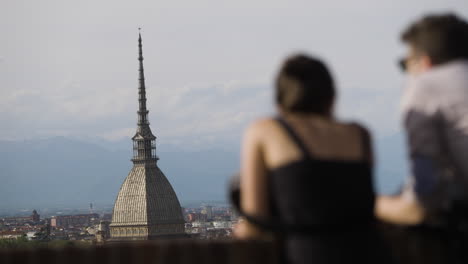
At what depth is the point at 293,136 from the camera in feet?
15.4

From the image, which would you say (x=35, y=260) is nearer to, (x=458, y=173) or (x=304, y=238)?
(x=304, y=238)

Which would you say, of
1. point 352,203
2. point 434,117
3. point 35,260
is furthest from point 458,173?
point 35,260

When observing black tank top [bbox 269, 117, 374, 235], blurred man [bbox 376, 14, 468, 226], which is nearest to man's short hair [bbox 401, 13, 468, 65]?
blurred man [bbox 376, 14, 468, 226]

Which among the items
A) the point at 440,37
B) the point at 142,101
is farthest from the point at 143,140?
the point at 440,37

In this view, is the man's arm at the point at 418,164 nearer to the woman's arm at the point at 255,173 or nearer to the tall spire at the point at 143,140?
the woman's arm at the point at 255,173

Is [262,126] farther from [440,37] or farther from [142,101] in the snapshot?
[142,101]

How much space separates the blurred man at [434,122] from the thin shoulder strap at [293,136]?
0.52m

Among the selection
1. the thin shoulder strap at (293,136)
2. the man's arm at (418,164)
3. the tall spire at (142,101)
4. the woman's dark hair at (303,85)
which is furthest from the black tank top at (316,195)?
the tall spire at (142,101)

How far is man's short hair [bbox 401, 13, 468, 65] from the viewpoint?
5086mm

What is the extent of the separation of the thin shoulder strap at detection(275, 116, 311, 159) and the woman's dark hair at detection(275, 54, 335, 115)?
0.32 feet

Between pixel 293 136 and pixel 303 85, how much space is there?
0.71 feet

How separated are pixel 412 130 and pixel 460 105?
23cm

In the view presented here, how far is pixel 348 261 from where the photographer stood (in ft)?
15.1

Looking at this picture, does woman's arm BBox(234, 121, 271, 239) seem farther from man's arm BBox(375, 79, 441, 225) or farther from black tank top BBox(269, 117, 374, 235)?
man's arm BBox(375, 79, 441, 225)
